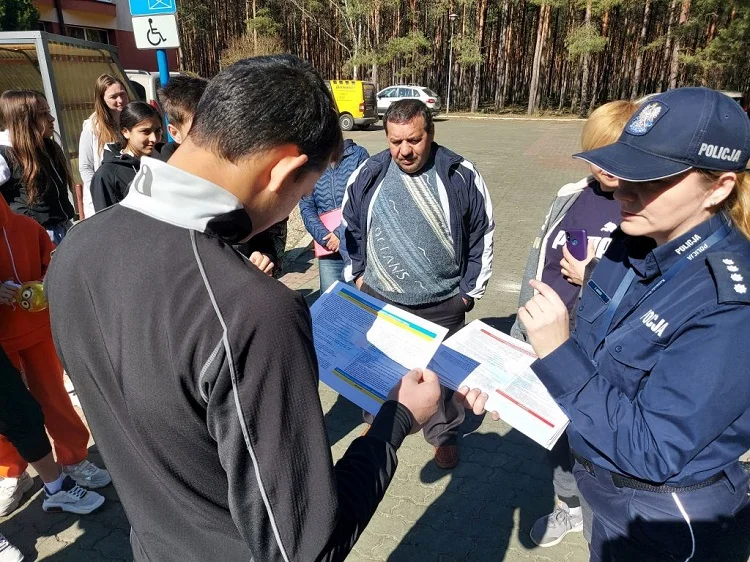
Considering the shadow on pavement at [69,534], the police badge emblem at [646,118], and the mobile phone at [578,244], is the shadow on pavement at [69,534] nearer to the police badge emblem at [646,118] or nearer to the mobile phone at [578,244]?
the mobile phone at [578,244]

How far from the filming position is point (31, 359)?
2764 millimetres

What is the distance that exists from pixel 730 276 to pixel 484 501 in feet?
6.93

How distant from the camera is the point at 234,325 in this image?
825 mm

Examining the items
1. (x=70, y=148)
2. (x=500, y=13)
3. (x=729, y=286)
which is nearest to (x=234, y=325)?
(x=729, y=286)

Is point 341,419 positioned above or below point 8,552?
below

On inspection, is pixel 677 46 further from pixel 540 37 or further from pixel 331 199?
pixel 331 199

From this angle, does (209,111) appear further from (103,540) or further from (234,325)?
(103,540)

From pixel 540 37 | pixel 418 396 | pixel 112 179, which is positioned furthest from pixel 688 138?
pixel 540 37

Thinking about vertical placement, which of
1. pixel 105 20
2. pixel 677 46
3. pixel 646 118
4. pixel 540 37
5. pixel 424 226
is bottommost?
pixel 424 226

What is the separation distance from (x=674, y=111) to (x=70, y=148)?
6.85 metres

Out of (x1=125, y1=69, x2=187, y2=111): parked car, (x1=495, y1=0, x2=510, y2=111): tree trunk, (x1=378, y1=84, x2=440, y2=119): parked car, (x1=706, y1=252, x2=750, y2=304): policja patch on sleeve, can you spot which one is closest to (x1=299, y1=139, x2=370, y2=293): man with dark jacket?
(x1=706, y1=252, x2=750, y2=304): policja patch on sleeve

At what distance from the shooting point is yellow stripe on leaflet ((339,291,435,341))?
5.95 feet

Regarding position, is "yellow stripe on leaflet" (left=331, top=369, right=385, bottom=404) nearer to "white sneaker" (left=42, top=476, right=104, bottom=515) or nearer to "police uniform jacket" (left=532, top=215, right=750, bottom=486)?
"police uniform jacket" (left=532, top=215, right=750, bottom=486)

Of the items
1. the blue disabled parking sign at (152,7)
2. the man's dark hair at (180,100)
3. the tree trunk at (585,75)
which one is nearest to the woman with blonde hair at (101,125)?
the blue disabled parking sign at (152,7)
